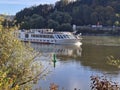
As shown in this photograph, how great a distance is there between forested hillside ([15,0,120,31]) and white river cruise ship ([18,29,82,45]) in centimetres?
1766

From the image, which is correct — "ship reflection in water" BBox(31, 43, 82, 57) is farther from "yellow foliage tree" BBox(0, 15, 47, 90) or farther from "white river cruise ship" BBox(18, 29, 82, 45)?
"yellow foliage tree" BBox(0, 15, 47, 90)

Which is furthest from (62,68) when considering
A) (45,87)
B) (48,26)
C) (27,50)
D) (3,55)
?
(48,26)

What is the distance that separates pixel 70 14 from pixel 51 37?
31917 millimetres

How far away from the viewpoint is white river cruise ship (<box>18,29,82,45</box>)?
171 ft

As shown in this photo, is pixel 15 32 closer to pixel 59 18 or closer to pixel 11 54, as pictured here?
pixel 11 54

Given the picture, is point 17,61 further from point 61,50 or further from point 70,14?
point 70,14

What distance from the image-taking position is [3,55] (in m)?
11.1

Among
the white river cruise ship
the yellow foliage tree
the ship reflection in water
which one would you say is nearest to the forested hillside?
the white river cruise ship

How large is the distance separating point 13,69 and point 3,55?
0.56 metres

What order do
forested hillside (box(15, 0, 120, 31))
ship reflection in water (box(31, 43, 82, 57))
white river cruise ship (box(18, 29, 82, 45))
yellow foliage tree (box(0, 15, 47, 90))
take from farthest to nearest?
1. forested hillside (box(15, 0, 120, 31))
2. white river cruise ship (box(18, 29, 82, 45))
3. ship reflection in water (box(31, 43, 82, 57))
4. yellow foliage tree (box(0, 15, 47, 90))

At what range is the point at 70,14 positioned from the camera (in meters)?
85.5

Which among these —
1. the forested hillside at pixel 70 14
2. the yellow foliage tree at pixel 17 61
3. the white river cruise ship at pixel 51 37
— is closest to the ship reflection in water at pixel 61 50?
the white river cruise ship at pixel 51 37

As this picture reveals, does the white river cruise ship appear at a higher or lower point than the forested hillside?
lower

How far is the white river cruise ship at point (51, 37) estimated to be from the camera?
52.2m
